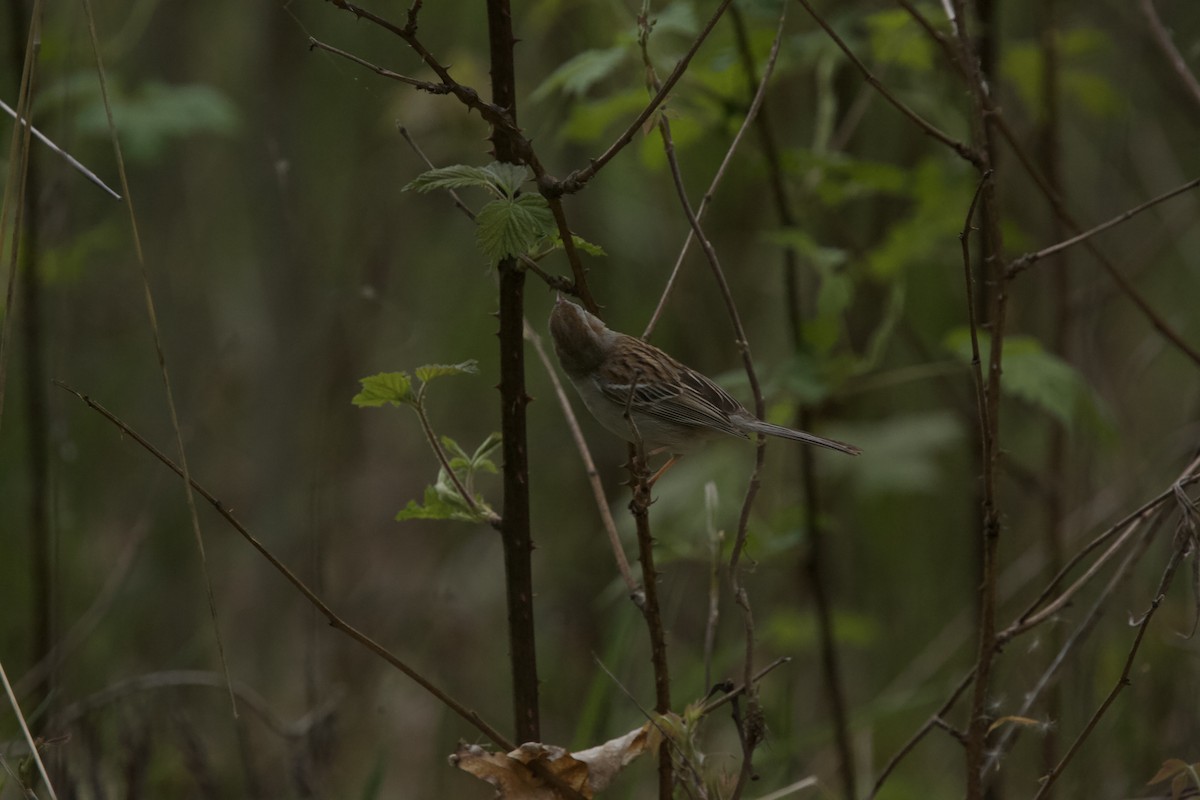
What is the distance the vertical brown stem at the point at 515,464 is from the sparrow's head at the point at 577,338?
1.61 ft

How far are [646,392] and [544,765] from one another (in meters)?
1.23

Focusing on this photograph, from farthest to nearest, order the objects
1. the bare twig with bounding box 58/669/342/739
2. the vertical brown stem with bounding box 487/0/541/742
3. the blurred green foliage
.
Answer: the blurred green foliage
the bare twig with bounding box 58/669/342/739
the vertical brown stem with bounding box 487/0/541/742

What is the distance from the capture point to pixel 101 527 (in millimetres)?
5906

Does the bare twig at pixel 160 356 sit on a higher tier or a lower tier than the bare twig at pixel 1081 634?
higher

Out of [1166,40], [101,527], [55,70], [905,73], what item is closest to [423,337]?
[101,527]

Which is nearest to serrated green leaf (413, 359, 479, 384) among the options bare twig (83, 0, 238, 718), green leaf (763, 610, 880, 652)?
bare twig (83, 0, 238, 718)

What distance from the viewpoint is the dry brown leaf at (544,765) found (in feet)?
5.72

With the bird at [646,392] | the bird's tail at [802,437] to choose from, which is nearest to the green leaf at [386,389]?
the bird at [646,392]

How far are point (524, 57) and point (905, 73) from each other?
2.17 metres

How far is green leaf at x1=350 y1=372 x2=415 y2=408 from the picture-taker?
5.91 ft

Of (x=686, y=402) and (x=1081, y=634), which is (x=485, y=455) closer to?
(x=686, y=402)

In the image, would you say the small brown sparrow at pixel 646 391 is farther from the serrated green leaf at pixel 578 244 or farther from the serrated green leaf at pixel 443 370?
the serrated green leaf at pixel 443 370

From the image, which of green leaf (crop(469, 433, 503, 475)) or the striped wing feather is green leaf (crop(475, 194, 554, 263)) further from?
the striped wing feather

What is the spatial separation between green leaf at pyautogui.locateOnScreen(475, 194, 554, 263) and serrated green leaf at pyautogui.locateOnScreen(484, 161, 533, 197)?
0.02 m
